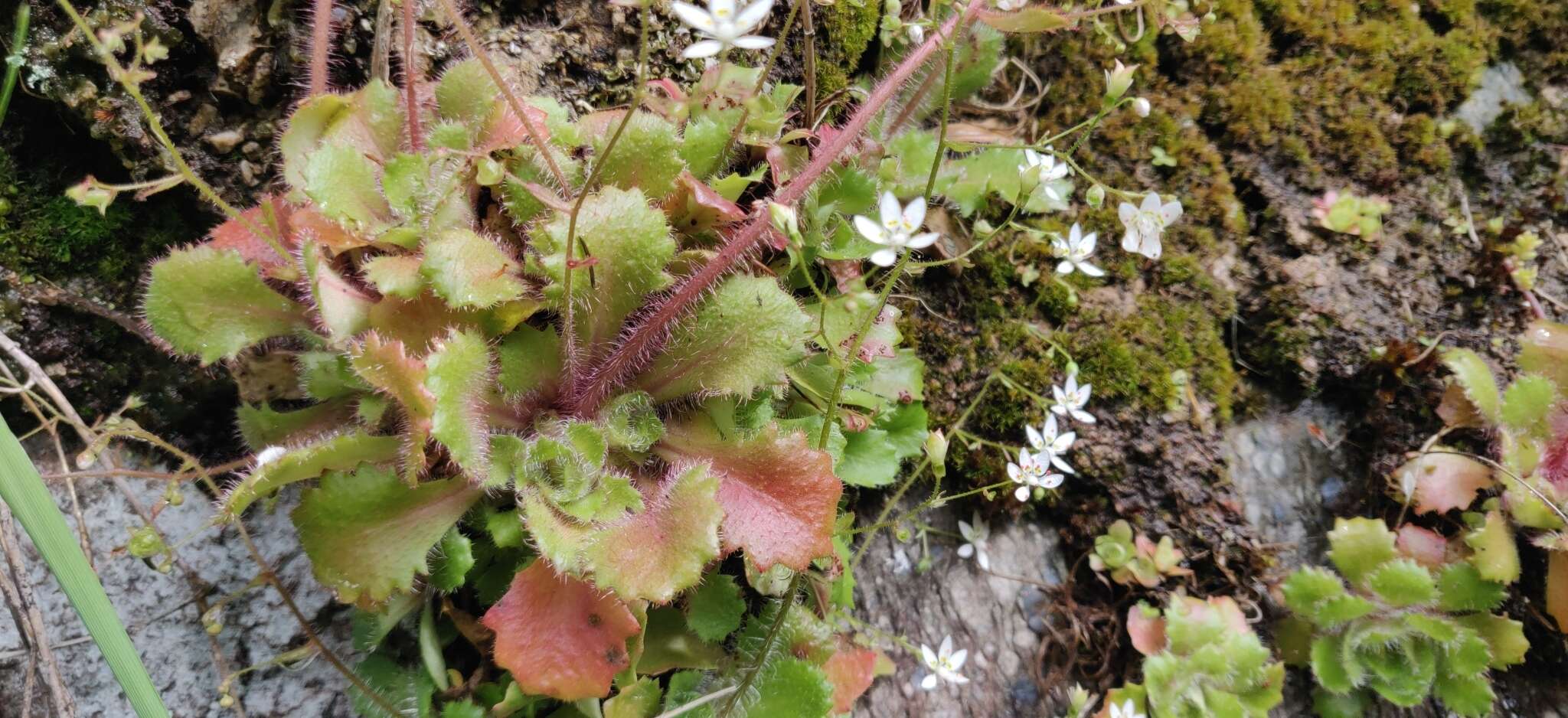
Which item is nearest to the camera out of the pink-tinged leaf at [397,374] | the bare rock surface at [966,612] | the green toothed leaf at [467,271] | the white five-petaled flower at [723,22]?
the white five-petaled flower at [723,22]

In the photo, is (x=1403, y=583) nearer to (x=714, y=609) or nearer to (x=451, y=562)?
(x=714, y=609)

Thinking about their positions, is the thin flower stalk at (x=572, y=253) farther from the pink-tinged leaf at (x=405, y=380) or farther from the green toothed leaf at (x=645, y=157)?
the pink-tinged leaf at (x=405, y=380)

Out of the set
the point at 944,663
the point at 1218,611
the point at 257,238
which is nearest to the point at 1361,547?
the point at 1218,611

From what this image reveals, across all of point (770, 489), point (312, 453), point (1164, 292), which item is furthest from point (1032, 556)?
point (312, 453)

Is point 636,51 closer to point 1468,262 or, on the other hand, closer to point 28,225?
point 28,225

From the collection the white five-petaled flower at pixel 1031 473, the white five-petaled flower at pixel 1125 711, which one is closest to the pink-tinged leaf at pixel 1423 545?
the white five-petaled flower at pixel 1125 711

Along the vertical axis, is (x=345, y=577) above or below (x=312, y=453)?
below

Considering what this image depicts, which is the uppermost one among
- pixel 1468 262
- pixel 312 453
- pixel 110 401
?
pixel 312 453

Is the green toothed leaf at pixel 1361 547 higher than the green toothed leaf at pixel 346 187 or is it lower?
lower

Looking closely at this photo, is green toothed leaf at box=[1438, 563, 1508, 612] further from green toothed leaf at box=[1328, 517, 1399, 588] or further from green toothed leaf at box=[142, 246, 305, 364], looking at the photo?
green toothed leaf at box=[142, 246, 305, 364]
